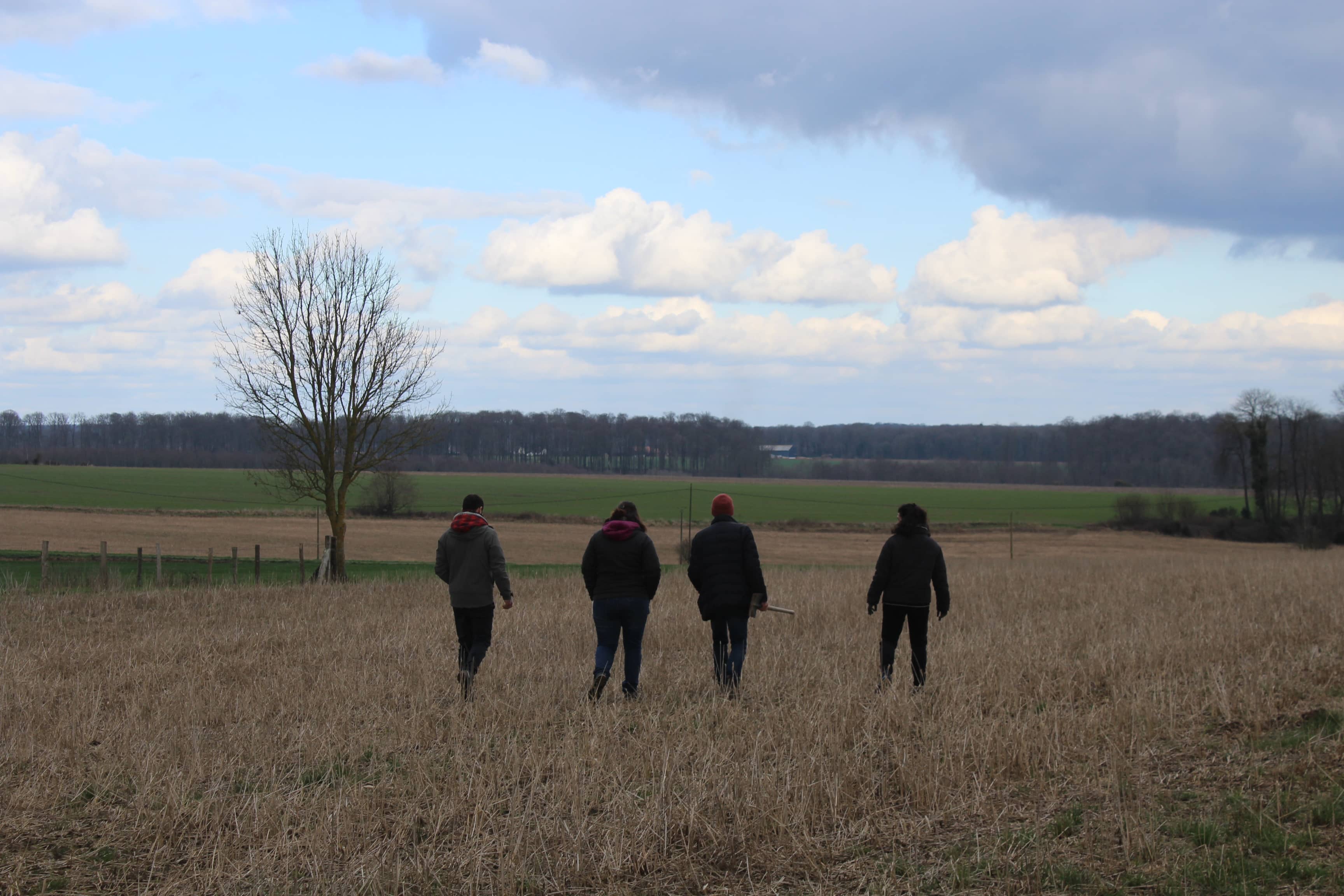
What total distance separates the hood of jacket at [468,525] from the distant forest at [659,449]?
408ft

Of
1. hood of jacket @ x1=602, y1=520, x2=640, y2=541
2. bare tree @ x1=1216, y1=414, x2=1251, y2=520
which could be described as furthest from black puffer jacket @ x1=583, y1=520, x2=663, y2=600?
bare tree @ x1=1216, y1=414, x2=1251, y2=520

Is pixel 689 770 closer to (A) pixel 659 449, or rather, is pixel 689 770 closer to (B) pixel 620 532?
(B) pixel 620 532

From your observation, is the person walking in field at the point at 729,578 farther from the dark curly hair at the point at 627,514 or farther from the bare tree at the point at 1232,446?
the bare tree at the point at 1232,446

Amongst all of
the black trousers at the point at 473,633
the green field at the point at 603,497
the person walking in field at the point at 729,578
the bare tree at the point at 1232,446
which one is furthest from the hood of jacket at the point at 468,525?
the bare tree at the point at 1232,446

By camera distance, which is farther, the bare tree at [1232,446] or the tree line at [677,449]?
the tree line at [677,449]

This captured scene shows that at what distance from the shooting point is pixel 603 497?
297 ft

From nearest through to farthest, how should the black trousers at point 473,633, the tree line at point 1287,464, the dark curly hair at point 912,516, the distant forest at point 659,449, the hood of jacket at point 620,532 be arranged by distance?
the hood of jacket at point 620,532 < the dark curly hair at point 912,516 < the black trousers at point 473,633 < the tree line at point 1287,464 < the distant forest at point 659,449

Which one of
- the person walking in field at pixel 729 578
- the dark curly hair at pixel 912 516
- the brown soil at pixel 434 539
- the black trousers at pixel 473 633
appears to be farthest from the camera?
the brown soil at pixel 434 539

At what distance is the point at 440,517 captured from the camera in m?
67.4

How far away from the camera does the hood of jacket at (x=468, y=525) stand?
939 centimetres

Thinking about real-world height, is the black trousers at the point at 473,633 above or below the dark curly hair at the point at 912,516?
below

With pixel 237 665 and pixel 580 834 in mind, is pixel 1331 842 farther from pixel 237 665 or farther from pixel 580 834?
pixel 237 665

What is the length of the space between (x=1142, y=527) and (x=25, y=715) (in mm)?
69636

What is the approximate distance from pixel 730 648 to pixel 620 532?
1.50 metres
